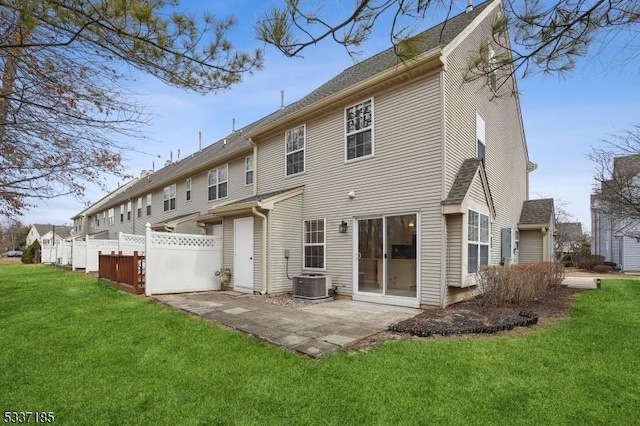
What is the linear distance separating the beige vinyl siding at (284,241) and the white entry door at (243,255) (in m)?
0.97

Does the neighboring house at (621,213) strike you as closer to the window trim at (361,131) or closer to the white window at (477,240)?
the white window at (477,240)

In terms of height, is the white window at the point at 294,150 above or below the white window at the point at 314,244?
above

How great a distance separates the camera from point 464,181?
8.09 metres

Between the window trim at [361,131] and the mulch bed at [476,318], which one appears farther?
A: the window trim at [361,131]

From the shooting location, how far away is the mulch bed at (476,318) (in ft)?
19.1

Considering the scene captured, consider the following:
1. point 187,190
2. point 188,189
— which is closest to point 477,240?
point 188,189

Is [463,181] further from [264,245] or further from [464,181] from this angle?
[264,245]

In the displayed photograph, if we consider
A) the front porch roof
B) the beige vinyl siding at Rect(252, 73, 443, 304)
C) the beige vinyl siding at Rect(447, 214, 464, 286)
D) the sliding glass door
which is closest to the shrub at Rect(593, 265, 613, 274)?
the sliding glass door

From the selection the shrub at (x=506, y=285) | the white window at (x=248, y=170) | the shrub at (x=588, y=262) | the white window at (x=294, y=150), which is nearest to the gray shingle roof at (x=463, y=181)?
the shrub at (x=506, y=285)

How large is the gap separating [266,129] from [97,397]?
9731mm

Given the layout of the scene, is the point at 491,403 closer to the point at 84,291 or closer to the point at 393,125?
the point at 393,125

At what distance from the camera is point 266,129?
478 inches

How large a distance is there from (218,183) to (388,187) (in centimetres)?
933

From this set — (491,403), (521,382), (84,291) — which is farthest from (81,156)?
(84,291)
